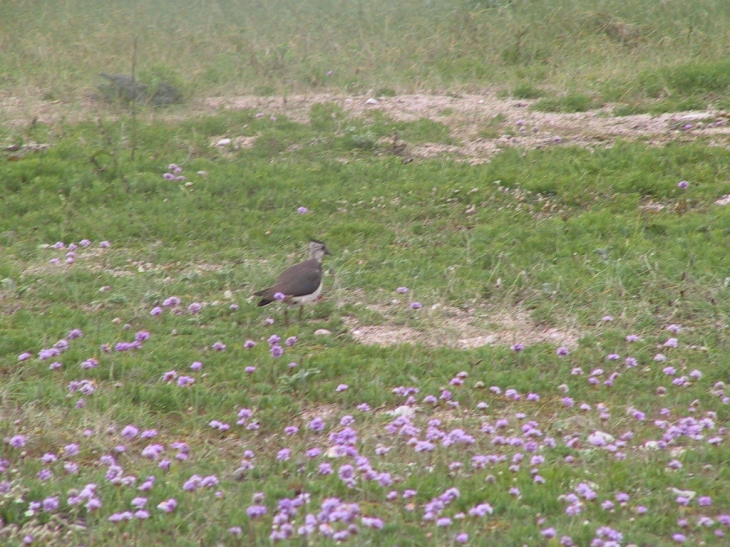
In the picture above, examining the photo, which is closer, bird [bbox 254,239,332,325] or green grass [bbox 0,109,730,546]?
green grass [bbox 0,109,730,546]

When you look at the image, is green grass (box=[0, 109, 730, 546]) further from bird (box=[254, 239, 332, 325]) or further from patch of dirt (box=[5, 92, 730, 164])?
patch of dirt (box=[5, 92, 730, 164])

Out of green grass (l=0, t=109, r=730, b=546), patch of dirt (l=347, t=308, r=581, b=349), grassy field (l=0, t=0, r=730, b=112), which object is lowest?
patch of dirt (l=347, t=308, r=581, b=349)

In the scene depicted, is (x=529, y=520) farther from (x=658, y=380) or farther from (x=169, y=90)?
(x=169, y=90)

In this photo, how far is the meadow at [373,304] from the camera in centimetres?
487

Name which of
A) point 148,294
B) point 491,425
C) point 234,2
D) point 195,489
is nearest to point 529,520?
point 491,425

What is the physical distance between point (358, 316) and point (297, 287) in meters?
0.55

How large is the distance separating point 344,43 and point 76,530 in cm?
1178

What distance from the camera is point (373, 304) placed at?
25.6ft

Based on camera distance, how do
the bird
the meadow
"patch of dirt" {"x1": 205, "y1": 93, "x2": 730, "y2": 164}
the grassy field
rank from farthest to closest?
the grassy field
"patch of dirt" {"x1": 205, "y1": 93, "x2": 730, "y2": 164}
the bird
the meadow

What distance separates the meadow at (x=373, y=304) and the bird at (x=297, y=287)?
0.18 metres

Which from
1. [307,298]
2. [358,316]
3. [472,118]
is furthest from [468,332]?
[472,118]

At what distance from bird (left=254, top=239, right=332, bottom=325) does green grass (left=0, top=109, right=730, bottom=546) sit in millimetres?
216

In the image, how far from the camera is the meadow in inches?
192

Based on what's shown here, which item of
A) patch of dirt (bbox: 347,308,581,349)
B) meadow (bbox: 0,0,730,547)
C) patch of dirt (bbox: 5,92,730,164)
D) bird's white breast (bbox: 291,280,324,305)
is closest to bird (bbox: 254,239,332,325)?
bird's white breast (bbox: 291,280,324,305)
